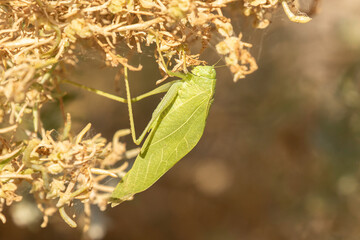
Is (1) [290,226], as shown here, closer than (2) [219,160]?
Yes

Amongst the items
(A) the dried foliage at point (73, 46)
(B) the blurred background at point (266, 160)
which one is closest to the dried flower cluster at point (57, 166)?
(A) the dried foliage at point (73, 46)

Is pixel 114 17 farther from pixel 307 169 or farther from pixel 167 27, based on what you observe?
pixel 307 169

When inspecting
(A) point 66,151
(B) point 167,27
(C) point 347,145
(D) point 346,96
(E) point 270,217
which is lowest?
(E) point 270,217

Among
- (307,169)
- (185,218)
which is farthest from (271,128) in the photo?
(185,218)

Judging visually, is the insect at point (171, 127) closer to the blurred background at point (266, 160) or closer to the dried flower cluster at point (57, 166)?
the dried flower cluster at point (57, 166)

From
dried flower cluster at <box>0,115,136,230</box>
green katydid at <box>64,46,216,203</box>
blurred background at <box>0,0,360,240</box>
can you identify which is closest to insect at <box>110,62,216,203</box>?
green katydid at <box>64,46,216,203</box>

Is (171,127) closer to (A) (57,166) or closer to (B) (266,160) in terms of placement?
(A) (57,166)

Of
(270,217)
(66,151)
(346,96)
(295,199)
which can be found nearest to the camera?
(66,151)
